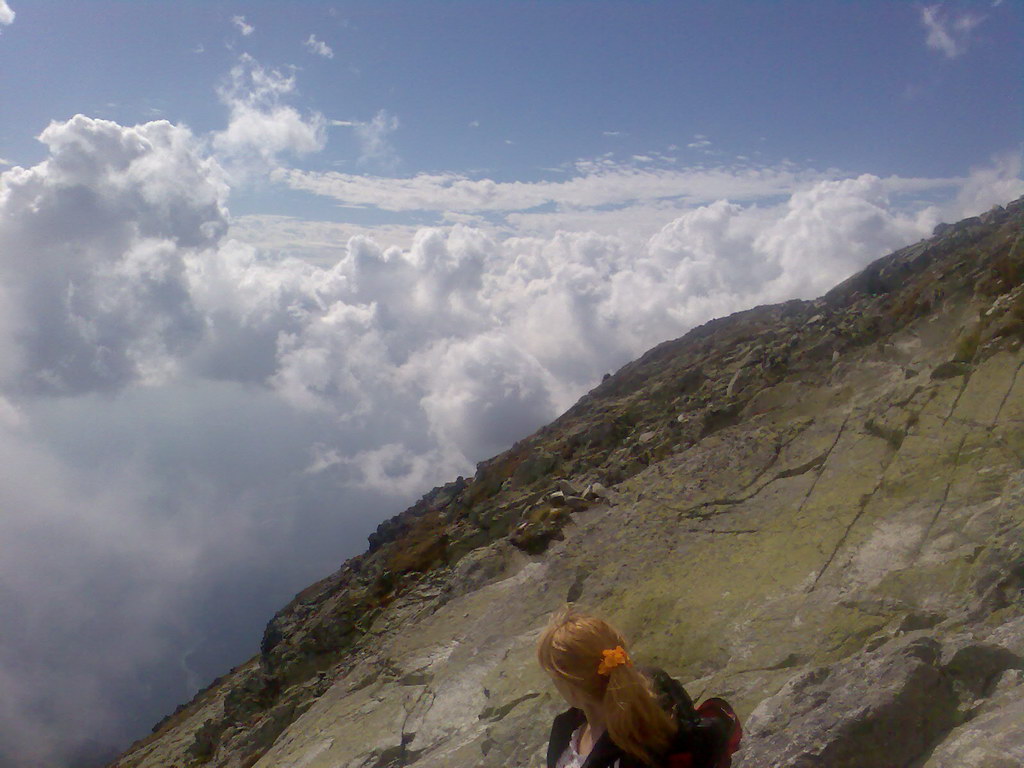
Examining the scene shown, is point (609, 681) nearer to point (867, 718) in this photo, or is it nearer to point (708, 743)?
point (708, 743)

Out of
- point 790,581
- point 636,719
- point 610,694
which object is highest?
point 610,694

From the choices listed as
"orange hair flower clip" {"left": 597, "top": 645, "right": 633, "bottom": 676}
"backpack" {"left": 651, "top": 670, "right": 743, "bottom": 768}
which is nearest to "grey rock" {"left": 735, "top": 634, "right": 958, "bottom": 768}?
"backpack" {"left": 651, "top": 670, "right": 743, "bottom": 768}

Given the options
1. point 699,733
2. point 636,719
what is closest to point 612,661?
point 636,719

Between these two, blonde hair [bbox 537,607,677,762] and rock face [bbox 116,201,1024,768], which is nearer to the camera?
blonde hair [bbox 537,607,677,762]

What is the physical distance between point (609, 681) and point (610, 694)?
12cm

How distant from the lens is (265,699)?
30266mm

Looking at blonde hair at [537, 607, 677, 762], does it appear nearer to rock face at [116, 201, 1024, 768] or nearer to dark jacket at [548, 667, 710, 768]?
dark jacket at [548, 667, 710, 768]

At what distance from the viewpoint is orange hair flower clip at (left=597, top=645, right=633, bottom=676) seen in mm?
4445

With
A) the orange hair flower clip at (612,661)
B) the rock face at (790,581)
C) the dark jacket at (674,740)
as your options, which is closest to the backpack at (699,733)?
the dark jacket at (674,740)

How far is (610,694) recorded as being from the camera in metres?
4.39

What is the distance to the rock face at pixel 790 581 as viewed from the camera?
7641 millimetres

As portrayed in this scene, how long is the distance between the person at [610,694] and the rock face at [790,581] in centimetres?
369

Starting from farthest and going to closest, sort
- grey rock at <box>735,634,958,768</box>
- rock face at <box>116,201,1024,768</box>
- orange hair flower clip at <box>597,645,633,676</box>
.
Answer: rock face at <box>116,201,1024,768</box>, grey rock at <box>735,634,958,768</box>, orange hair flower clip at <box>597,645,633,676</box>

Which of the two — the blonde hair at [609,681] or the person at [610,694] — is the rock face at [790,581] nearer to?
the person at [610,694]
